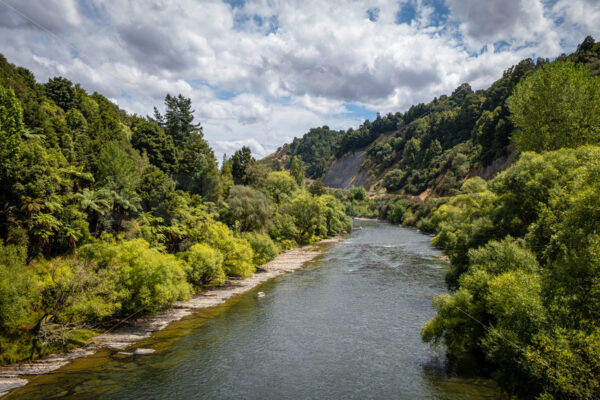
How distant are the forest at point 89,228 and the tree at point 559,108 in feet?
116

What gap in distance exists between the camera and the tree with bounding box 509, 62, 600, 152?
3391 cm

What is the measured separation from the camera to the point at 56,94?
58.2m

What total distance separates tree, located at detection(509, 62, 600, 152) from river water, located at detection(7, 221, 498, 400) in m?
19.5

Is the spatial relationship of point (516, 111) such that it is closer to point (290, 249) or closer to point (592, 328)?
point (592, 328)

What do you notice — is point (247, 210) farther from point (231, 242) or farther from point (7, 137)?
point (7, 137)

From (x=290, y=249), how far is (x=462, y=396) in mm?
53072

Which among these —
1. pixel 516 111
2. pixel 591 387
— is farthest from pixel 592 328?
pixel 516 111

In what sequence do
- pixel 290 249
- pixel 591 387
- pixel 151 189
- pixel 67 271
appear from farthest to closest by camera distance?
1. pixel 290 249
2. pixel 151 189
3. pixel 67 271
4. pixel 591 387

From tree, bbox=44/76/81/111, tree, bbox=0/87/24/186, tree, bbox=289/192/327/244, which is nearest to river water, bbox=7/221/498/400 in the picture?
tree, bbox=0/87/24/186

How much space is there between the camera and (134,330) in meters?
25.9

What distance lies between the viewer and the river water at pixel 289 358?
707 inches

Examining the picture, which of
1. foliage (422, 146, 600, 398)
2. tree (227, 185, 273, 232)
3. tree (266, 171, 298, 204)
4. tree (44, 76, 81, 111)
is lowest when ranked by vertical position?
foliage (422, 146, 600, 398)

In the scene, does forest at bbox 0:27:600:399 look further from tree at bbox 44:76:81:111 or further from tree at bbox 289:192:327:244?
tree at bbox 289:192:327:244

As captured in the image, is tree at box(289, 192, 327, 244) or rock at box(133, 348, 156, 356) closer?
rock at box(133, 348, 156, 356)
